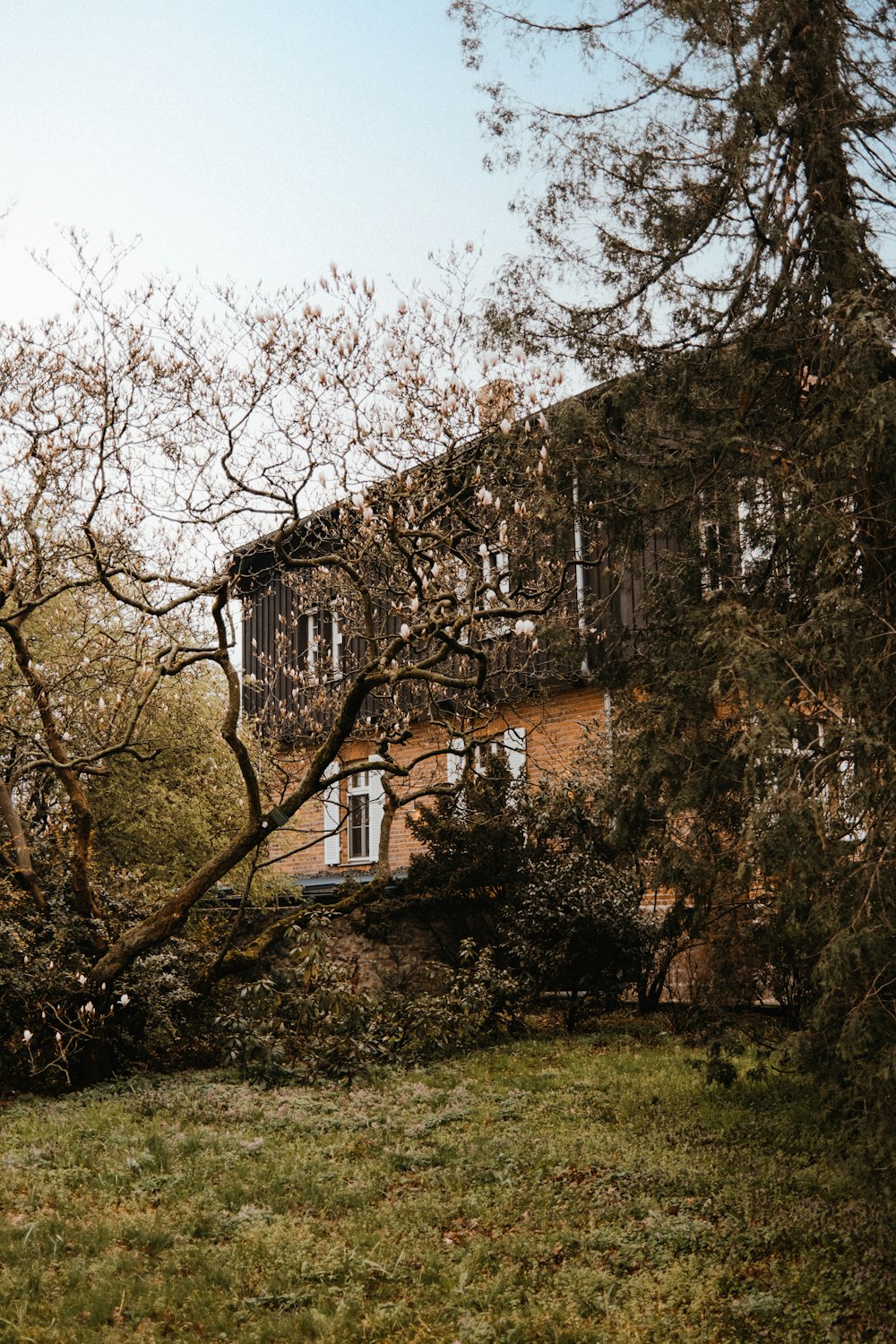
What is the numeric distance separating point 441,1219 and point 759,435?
532 centimetres

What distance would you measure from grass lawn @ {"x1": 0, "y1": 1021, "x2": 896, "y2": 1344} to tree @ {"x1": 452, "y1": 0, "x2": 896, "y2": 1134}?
1.11 metres

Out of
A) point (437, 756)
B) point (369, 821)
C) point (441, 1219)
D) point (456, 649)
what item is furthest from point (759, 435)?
point (369, 821)

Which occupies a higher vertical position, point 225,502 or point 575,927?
point 225,502

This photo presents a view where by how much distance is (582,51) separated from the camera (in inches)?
336

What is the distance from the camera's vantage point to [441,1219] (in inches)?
255

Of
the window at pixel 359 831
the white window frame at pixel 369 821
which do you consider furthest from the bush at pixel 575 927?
the window at pixel 359 831

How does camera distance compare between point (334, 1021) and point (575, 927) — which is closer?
point (334, 1021)

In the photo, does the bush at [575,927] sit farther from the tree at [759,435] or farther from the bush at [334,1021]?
the tree at [759,435]

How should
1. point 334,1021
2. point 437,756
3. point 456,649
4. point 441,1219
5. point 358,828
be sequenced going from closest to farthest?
1. point 441,1219
2. point 456,649
3. point 334,1021
4. point 437,756
5. point 358,828

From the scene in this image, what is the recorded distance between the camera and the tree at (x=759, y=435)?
18.6ft

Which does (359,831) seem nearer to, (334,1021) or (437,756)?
(437,756)

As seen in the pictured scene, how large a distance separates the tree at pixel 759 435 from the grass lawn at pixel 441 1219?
3.64 ft

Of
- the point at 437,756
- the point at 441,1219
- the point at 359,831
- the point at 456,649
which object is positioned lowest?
the point at 441,1219

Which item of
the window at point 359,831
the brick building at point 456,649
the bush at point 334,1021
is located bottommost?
the bush at point 334,1021
